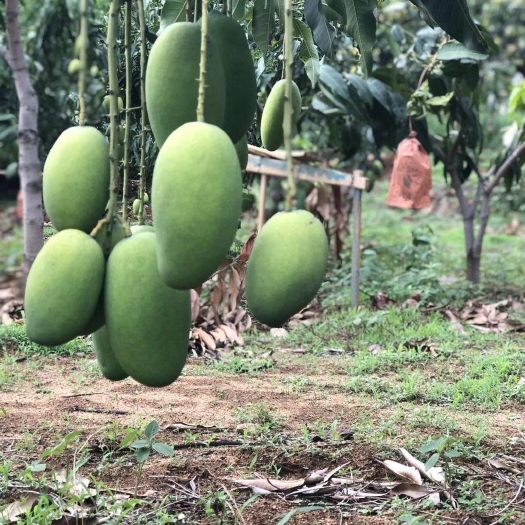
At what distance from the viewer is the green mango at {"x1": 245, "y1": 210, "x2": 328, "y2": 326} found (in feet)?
2.84

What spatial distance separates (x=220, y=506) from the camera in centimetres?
198

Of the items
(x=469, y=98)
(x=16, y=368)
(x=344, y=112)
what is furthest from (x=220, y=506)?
(x=469, y=98)

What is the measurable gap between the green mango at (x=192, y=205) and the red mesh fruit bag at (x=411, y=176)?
14.3ft

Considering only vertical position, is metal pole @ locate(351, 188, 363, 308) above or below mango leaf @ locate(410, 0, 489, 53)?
below

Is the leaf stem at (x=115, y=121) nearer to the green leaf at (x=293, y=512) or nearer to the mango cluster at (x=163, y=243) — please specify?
the mango cluster at (x=163, y=243)

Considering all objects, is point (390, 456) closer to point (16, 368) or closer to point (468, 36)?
point (468, 36)

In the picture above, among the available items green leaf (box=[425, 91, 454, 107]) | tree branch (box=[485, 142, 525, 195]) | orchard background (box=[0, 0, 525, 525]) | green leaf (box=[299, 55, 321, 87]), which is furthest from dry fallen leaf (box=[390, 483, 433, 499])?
tree branch (box=[485, 142, 525, 195])

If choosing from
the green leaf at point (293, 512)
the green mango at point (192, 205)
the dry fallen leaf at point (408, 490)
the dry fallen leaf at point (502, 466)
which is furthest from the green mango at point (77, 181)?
the dry fallen leaf at point (502, 466)

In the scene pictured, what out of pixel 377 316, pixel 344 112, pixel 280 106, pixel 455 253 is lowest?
pixel 455 253

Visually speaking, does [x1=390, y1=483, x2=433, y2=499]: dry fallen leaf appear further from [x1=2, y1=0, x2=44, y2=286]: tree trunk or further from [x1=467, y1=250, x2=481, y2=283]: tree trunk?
[x1=467, y1=250, x2=481, y2=283]: tree trunk

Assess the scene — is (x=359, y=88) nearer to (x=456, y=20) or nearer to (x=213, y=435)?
(x=213, y=435)

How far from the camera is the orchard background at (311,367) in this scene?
1947 mm

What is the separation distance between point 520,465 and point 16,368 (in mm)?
1960

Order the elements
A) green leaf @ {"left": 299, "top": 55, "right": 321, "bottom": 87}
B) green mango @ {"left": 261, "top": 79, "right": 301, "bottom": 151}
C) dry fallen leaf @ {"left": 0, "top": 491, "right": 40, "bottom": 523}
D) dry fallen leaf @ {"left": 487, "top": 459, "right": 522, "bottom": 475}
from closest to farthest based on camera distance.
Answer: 1. green mango @ {"left": 261, "top": 79, "right": 301, "bottom": 151}
2. green leaf @ {"left": 299, "top": 55, "right": 321, "bottom": 87}
3. dry fallen leaf @ {"left": 0, "top": 491, "right": 40, "bottom": 523}
4. dry fallen leaf @ {"left": 487, "top": 459, "right": 522, "bottom": 475}
